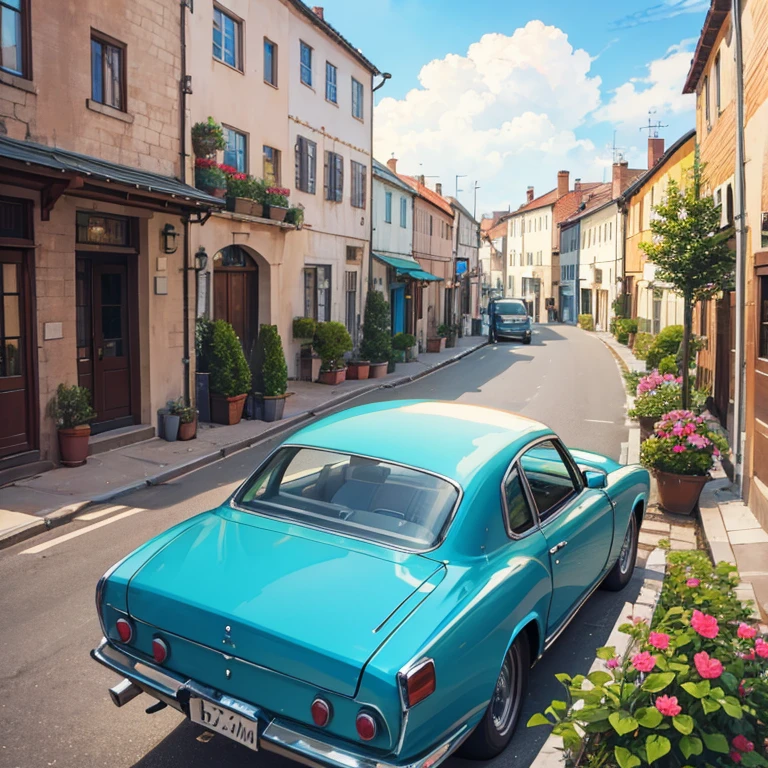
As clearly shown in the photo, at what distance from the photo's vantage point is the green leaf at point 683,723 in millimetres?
2879

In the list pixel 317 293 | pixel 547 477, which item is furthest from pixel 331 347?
pixel 547 477

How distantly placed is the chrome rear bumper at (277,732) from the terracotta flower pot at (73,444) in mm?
6844

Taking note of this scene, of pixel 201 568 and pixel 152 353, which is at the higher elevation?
pixel 152 353

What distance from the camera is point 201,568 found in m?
4.05

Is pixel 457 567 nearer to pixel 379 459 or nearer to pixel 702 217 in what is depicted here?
pixel 379 459

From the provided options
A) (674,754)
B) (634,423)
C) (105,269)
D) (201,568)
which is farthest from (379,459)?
(634,423)

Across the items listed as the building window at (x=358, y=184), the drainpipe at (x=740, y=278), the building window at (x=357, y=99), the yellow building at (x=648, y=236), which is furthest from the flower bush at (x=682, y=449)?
the building window at (x=357, y=99)

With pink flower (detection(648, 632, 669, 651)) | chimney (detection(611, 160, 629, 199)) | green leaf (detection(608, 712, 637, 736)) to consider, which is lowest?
green leaf (detection(608, 712, 637, 736))

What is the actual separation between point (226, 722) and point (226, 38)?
16.0 metres

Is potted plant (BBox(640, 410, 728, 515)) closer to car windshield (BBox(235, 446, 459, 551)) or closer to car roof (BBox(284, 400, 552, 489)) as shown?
car roof (BBox(284, 400, 552, 489))

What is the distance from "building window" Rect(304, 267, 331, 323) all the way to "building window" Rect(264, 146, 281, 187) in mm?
2544

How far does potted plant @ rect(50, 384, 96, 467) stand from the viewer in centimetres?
1038

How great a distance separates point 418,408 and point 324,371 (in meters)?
14.7

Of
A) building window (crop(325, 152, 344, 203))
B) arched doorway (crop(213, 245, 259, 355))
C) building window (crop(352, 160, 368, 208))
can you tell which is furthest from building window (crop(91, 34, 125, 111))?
building window (crop(352, 160, 368, 208))
